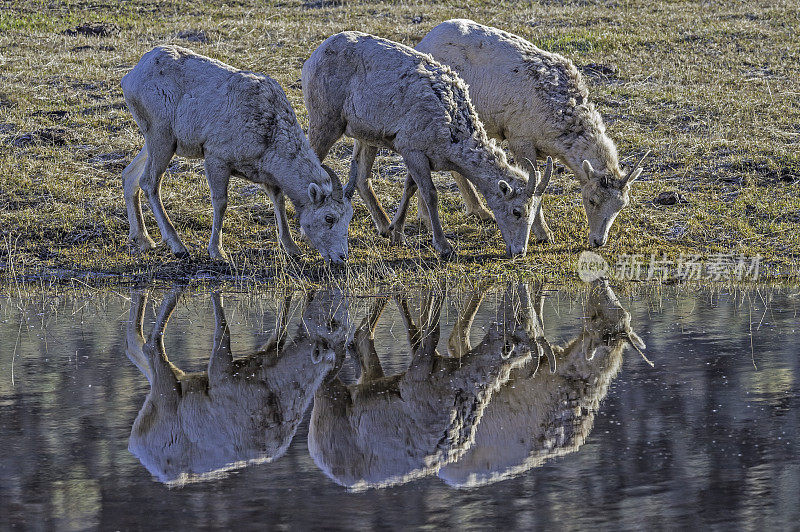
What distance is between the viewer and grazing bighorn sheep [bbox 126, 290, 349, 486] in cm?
609

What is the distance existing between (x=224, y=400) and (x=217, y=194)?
5.74 meters

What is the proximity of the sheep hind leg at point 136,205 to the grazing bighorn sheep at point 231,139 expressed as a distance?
1.37 feet

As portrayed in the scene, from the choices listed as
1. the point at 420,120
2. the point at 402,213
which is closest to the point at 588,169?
the point at 420,120

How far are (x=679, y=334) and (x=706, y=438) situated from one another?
272 cm

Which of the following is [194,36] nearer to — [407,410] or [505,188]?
[505,188]

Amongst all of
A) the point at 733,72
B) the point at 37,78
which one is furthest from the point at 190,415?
the point at 733,72

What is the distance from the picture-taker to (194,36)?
23844 millimetres


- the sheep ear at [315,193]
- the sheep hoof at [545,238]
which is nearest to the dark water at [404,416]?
the sheep ear at [315,193]

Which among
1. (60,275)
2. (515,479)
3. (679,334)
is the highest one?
(515,479)

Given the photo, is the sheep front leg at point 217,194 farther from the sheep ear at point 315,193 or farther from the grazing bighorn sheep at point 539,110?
the grazing bighorn sheep at point 539,110

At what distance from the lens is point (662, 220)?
1423 centimetres

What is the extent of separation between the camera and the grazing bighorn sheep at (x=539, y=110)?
13.1 metres

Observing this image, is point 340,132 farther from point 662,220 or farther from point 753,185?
point 753,185

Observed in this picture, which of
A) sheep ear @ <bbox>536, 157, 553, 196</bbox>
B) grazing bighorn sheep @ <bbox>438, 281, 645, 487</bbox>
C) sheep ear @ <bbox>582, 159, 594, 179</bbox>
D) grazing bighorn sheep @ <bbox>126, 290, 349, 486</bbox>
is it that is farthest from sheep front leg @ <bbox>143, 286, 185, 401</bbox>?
sheep ear @ <bbox>582, 159, 594, 179</bbox>
